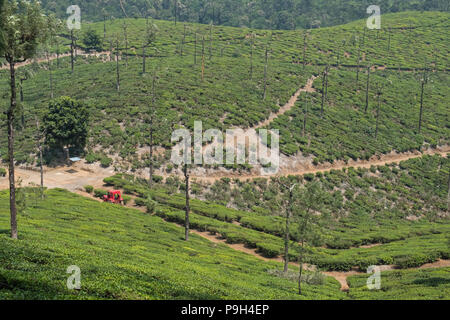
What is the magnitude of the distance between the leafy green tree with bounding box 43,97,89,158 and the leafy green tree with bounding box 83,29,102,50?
72561 mm

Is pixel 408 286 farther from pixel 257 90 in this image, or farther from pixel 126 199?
pixel 257 90

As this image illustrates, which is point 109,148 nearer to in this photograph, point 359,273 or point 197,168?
point 197,168

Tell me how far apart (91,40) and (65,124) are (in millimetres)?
76544

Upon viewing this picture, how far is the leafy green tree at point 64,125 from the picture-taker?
223 ft

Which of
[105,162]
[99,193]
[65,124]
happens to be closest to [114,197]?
[99,193]

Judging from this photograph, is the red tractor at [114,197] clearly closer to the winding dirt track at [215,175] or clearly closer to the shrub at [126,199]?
the shrub at [126,199]

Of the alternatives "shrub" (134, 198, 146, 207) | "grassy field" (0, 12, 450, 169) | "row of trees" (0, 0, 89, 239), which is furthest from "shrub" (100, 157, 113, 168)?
"row of trees" (0, 0, 89, 239)

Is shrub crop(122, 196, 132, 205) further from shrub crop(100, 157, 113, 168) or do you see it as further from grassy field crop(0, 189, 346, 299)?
shrub crop(100, 157, 113, 168)

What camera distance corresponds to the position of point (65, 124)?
68.2 metres

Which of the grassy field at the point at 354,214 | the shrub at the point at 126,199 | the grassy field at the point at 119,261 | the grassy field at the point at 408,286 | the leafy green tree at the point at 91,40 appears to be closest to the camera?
the grassy field at the point at 119,261

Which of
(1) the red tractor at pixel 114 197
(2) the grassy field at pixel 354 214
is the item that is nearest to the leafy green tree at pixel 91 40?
(2) the grassy field at pixel 354 214

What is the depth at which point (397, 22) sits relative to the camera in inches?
7106

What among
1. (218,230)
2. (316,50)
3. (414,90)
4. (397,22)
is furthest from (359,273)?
(397,22)

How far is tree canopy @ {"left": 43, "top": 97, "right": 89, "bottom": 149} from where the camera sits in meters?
67.9
